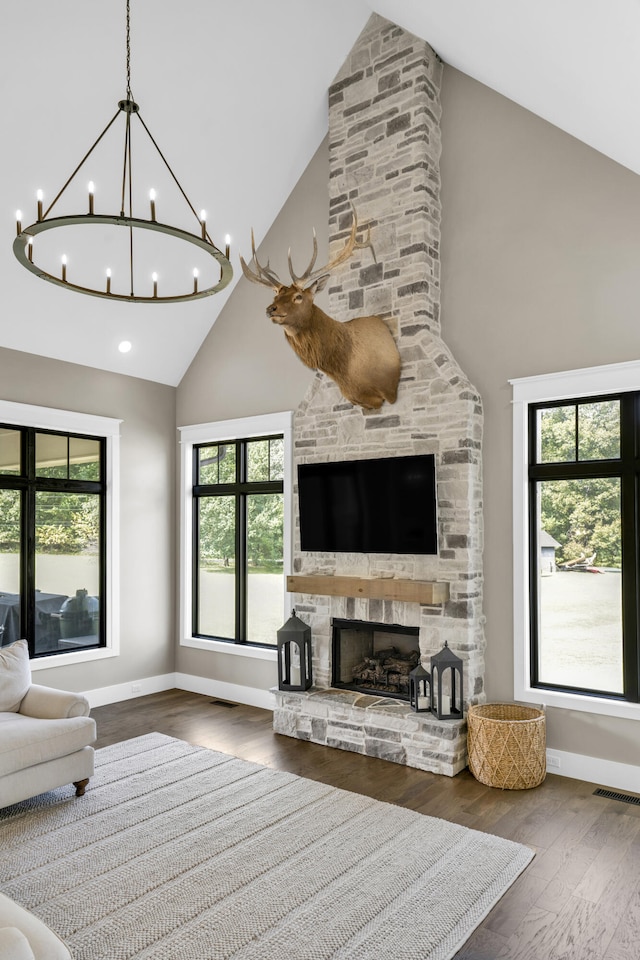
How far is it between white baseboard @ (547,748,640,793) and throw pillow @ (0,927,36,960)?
3621mm

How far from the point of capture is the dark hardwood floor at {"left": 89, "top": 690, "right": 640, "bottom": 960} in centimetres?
281

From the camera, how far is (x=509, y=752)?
429 centimetres

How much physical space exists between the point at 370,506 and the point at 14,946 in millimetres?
3753

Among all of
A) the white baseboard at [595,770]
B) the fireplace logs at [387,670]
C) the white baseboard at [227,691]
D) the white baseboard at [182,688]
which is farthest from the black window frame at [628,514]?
the white baseboard at [182,688]

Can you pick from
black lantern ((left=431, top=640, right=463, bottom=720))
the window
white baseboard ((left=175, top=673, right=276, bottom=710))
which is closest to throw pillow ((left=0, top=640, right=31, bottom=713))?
white baseboard ((left=175, top=673, right=276, bottom=710))

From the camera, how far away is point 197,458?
7188mm

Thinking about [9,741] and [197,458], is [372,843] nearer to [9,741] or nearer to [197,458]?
[9,741]

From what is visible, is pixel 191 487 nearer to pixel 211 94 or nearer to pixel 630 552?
pixel 211 94

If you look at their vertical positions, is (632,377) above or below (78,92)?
below

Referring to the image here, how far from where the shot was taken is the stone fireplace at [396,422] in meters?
4.79

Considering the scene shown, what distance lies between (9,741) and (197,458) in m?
3.78

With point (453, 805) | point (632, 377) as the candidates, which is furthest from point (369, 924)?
point (632, 377)

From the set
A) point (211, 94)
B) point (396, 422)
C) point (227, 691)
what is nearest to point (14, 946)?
point (396, 422)

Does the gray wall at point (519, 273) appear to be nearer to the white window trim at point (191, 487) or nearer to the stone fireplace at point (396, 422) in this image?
the stone fireplace at point (396, 422)
